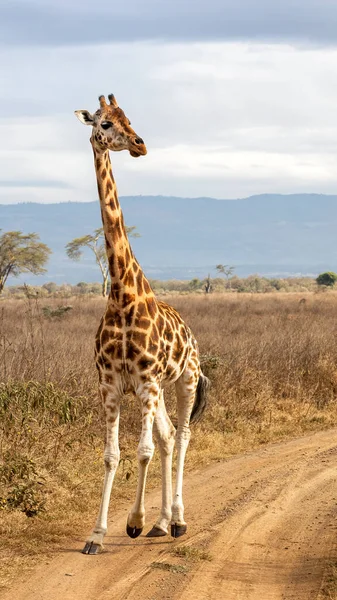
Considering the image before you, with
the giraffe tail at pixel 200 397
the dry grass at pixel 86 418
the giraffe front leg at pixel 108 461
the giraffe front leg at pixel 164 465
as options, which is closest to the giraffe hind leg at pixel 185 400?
the giraffe front leg at pixel 164 465

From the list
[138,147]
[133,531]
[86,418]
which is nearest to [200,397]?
[133,531]

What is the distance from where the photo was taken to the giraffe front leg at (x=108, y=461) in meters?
6.65

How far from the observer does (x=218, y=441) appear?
35.1 ft

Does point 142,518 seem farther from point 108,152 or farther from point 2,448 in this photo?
point 108,152

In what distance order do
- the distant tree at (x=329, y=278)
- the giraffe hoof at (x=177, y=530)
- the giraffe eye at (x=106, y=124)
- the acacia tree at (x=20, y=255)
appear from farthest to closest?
1. the distant tree at (x=329, y=278)
2. the acacia tree at (x=20, y=255)
3. the giraffe hoof at (x=177, y=530)
4. the giraffe eye at (x=106, y=124)

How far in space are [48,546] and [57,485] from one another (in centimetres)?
142

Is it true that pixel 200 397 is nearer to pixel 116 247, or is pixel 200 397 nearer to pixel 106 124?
pixel 116 247

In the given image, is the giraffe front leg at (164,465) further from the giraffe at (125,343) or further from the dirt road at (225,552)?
the dirt road at (225,552)

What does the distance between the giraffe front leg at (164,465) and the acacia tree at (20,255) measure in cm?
3825

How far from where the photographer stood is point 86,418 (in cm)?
969

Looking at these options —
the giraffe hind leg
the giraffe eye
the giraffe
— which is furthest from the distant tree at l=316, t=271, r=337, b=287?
the giraffe eye

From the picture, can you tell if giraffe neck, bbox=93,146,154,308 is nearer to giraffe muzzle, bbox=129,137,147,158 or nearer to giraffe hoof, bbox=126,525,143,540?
giraffe muzzle, bbox=129,137,147,158

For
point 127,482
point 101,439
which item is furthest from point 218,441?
point 127,482

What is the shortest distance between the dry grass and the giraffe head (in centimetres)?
296
